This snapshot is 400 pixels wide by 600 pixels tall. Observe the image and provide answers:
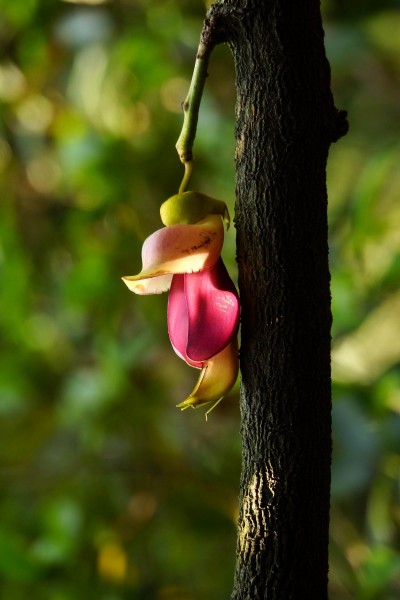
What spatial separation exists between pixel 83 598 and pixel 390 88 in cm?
79

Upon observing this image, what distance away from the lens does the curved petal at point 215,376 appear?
11.7 inches

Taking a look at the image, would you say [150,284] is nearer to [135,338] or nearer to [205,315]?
[205,315]

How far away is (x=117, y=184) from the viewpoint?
1.00 meters

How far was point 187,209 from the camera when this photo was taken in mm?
300

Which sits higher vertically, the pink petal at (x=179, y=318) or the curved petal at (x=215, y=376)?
the pink petal at (x=179, y=318)

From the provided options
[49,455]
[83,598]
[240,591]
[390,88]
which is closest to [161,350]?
[49,455]

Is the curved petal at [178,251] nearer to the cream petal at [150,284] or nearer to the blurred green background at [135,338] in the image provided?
Result: the cream petal at [150,284]

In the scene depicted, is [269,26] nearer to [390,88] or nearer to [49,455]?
[390,88]

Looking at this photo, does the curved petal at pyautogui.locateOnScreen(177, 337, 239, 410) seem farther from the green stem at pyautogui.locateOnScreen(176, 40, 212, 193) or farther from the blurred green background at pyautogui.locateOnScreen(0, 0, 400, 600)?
the blurred green background at pyautogui.locateOnScreen(0, 0, 400, 600)

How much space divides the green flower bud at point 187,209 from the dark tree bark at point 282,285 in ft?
0.05

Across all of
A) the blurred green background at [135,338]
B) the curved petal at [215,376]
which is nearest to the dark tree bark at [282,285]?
the curved petal at [215,376]

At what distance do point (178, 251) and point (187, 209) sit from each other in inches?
0.8

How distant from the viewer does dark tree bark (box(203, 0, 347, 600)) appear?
10.9 inches

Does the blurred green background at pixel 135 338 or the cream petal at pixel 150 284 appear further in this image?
the blurred green background at pixel 135 338
